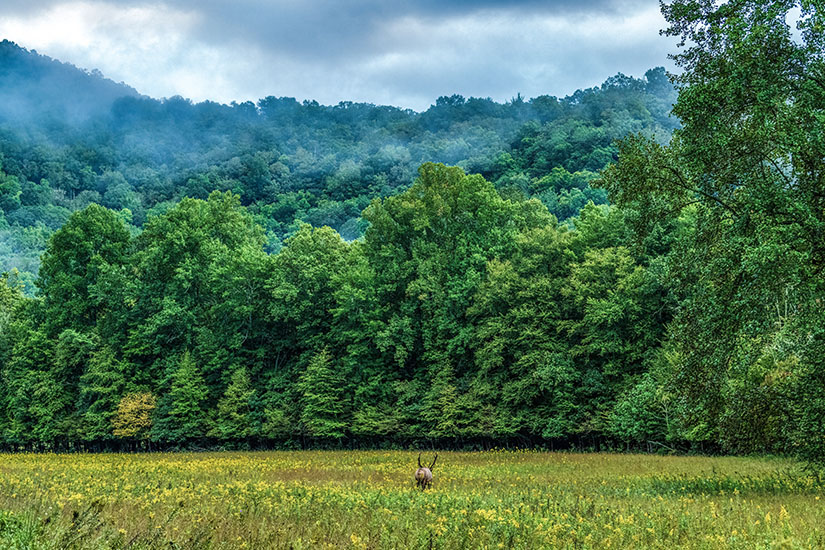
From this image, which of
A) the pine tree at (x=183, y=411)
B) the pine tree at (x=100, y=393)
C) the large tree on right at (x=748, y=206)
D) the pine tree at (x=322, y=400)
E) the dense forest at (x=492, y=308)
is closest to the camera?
the large tree on right at (x=748, y=206)

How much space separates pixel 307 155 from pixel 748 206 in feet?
402

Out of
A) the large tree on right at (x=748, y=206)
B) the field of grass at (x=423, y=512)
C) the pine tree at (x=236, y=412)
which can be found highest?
the large tree on right at (x=748, y=206)

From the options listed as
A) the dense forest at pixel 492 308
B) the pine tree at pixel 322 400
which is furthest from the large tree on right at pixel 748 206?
the pine tree at pixel 322 400

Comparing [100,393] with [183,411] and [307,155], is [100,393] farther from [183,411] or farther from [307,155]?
[307,155]

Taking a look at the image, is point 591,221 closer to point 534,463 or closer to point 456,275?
point 456,275

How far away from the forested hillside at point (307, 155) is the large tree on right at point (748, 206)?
48.6 m

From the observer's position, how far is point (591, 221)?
43.0 metres

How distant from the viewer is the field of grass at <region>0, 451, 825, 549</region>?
9.91m

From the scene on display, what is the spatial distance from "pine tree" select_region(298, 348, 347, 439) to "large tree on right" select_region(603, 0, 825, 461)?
30005 mm

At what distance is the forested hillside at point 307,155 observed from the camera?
94375 mm

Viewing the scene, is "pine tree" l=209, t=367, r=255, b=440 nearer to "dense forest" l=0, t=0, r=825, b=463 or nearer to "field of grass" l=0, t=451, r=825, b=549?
"dense forest" l=0, t=0, r=825, b=463

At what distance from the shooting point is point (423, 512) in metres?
13.4

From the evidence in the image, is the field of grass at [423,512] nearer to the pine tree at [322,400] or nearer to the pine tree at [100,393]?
the pine tree at [322,400]

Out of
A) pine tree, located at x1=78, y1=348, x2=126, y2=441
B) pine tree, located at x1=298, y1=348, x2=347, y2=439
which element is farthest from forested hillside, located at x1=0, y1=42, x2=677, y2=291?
pine tree, located at x1=78, y1=348, x2=126, y2=441
